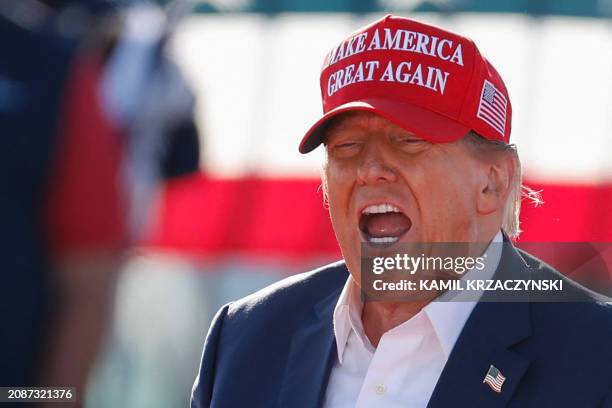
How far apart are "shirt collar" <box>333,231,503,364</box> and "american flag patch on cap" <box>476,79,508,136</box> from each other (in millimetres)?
236

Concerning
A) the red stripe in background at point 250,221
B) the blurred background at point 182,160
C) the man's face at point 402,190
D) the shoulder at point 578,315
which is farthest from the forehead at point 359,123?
the red stripe in background at point 250,221

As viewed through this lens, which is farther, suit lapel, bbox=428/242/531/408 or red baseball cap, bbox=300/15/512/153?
red baseball cap, bbox=300/15/512/153

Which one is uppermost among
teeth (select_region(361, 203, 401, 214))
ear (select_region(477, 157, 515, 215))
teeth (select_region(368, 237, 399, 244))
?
ear (select_region(477, 157, 515, 215))

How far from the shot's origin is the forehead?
2.41m

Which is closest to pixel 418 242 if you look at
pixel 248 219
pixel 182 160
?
pixel 182 160

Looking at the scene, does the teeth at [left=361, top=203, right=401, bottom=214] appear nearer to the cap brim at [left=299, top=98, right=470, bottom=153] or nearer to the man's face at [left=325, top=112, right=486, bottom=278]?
the man's face at [left=325, top=112, right=486, bottom=278]

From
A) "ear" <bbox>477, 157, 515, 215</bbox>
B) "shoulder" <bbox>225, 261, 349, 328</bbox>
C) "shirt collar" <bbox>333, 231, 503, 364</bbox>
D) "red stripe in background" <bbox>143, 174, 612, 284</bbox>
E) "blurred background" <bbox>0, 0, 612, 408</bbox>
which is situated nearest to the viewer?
"shirt collar" <bbox>333, 231, 503, 364</bbox>

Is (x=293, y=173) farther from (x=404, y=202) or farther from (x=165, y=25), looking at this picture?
(x=404, y=202)

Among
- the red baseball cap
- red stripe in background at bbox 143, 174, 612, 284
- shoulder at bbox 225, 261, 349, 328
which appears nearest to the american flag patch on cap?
the red baseball cap

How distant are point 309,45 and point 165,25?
5.62 ft

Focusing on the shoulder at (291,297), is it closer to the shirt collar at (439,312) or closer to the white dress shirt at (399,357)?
the shirt collar at (439,312)

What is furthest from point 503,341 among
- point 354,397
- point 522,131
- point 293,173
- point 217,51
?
point 217,51

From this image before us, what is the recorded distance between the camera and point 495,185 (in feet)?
8.06

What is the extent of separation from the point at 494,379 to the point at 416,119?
21.5 inches
